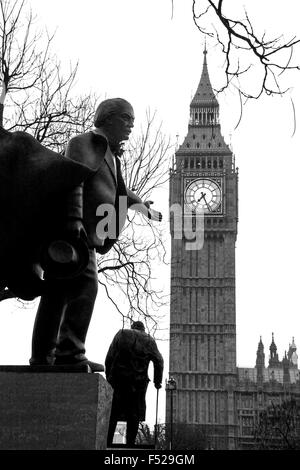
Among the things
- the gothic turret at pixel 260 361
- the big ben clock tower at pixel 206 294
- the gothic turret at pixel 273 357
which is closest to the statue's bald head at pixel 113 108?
the big ben clock tower at pixel 206 294

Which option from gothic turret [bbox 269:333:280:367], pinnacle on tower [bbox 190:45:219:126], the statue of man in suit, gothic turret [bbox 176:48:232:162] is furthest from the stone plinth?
gothic turret [bbox 269:333:280:367]

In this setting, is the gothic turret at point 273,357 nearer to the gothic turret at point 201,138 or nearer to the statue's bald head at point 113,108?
the gothic turret at point 201,138

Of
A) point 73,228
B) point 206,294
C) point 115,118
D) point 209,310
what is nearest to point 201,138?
point 206,294

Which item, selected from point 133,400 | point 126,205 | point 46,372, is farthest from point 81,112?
point 46,372

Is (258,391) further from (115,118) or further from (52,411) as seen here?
(52,411)

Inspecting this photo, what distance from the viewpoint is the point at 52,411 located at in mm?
3654

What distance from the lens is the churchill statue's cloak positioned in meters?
3.78

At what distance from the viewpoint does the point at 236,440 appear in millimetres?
68750

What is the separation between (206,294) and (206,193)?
10558 millimetres

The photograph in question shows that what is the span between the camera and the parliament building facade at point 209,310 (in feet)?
228

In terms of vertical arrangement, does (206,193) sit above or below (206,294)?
above

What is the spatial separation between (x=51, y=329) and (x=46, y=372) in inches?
10.4

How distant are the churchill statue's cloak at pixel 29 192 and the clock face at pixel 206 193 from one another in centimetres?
6760
